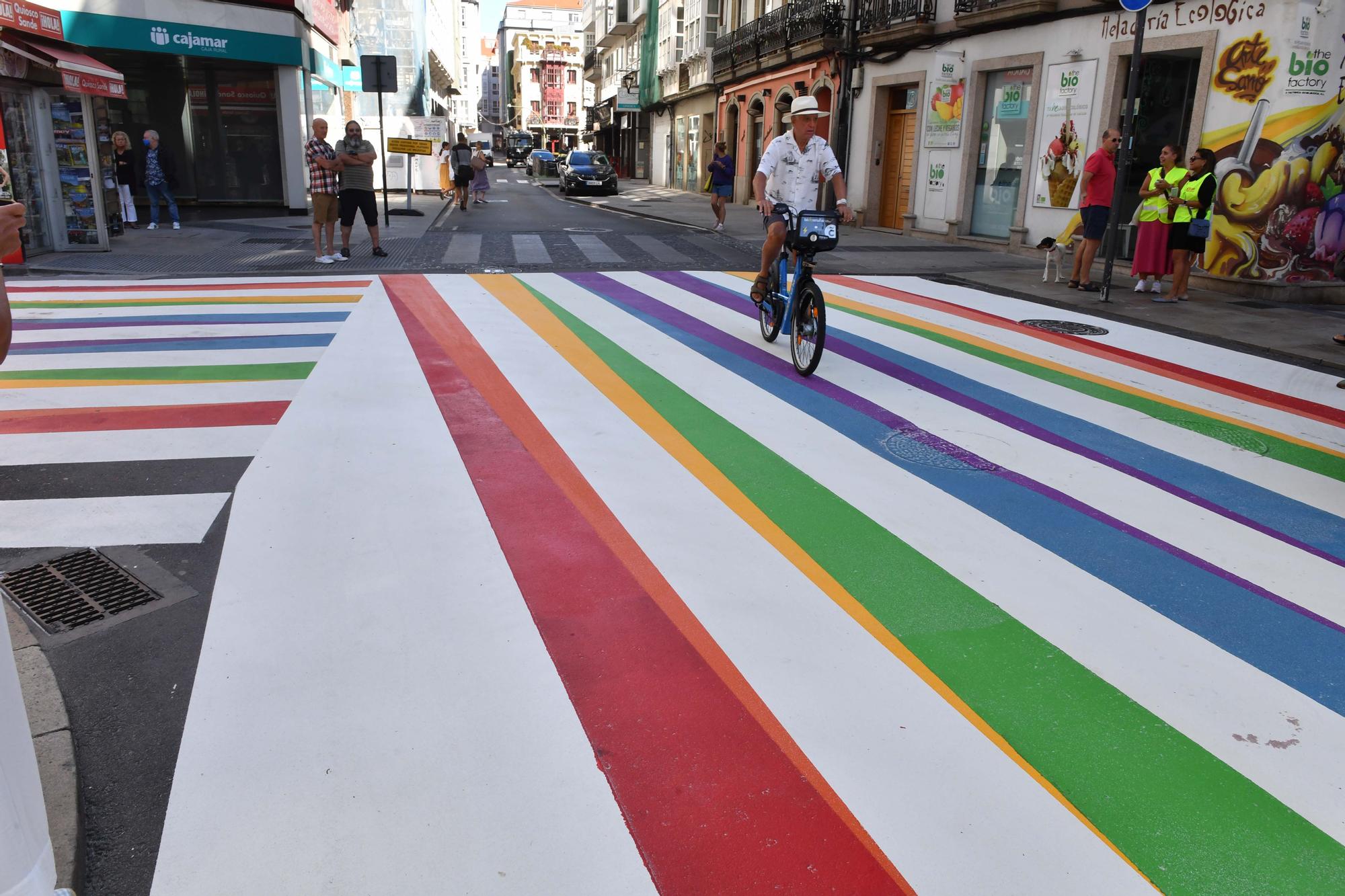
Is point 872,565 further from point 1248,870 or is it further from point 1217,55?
point 1217,55

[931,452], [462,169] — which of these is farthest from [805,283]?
[462,169]

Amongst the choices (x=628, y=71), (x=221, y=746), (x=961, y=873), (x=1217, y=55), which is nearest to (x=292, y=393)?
(x=221, y=746)

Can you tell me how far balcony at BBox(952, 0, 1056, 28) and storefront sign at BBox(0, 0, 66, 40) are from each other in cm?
1449

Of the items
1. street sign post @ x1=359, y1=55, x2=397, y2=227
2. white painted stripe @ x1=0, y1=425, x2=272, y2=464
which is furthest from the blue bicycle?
street sign post @ x1=359, y1=55, x2=397, y2=227

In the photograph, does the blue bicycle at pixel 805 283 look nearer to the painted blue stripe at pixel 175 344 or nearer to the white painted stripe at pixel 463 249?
the painted blue stripe at pixel 175 344

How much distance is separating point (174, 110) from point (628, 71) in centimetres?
3625

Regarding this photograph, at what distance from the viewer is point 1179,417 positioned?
6441 millimetres

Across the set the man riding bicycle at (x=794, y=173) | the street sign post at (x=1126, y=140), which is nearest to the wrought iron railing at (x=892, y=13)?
the street sign post at (x=1126, y=140)

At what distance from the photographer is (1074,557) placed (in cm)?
412

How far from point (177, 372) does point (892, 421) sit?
192 inches

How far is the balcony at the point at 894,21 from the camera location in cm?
1916

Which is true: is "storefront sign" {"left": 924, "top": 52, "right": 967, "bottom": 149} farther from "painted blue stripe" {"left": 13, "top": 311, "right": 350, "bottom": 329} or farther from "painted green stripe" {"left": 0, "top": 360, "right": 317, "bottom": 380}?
"painted green stripe" {"left": 0, "top": 360, "right": 317, "bottom": 380}

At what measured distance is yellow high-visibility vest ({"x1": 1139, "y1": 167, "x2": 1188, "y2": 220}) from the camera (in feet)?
36.0

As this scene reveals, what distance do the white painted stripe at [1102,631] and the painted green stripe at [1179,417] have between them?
236 cm
